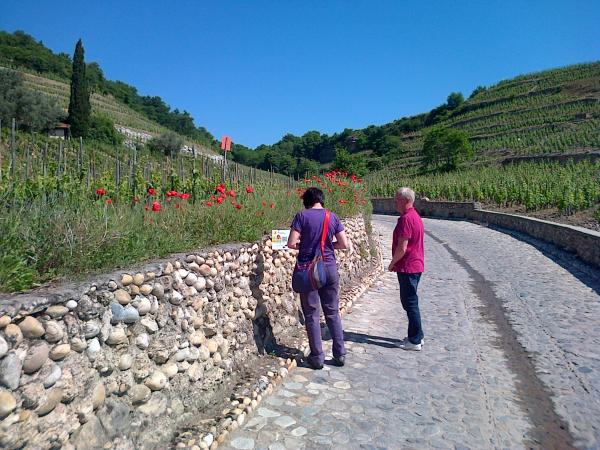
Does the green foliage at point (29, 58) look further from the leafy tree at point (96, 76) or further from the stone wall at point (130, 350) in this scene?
the stone wall at point (130, 350)

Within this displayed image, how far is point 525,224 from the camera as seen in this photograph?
19.0 m

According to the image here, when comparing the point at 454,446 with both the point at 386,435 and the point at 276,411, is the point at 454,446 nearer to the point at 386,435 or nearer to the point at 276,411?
the point at 386,435

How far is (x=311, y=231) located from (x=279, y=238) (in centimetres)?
52

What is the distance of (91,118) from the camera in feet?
160

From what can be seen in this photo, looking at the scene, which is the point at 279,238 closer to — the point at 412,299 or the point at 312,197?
the point at 312,197

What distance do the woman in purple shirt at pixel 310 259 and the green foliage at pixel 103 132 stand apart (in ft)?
139

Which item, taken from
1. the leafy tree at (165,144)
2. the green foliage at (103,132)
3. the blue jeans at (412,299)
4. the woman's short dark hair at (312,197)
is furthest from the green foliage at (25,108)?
the blue jeans at (412,299)

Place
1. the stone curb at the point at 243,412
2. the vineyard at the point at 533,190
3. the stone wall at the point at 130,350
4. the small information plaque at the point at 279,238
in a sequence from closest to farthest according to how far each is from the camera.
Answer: the stone wall at the point at 130,350, the stone curb at the point at 243,412, the small information plaque at the point at 279,238, the vineyard at the point at 533,190

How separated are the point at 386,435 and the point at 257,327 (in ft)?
6.26

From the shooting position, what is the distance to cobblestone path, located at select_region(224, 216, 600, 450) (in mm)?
3738

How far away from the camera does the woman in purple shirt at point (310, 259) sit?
4.91m

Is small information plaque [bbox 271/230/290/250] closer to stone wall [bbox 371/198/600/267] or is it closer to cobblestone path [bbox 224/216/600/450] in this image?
cobblestone path [bbox 224/216/600/450]

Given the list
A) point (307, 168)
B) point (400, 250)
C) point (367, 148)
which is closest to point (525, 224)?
point (400, 250)

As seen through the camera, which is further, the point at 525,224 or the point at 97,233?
the point at 525,224
